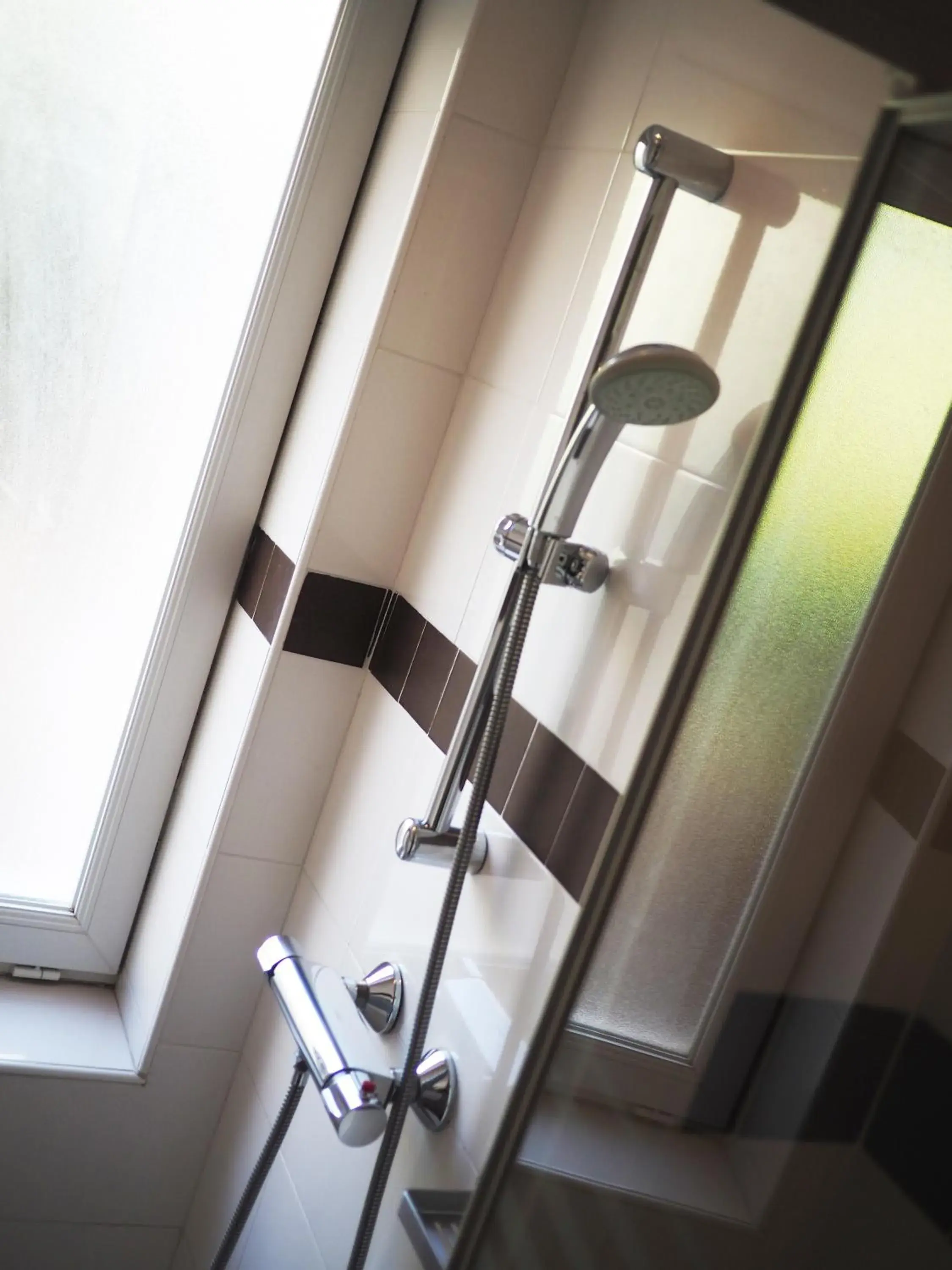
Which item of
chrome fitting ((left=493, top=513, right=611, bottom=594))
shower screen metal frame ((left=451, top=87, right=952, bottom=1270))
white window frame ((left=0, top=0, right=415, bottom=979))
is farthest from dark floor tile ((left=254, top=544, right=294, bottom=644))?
shower screen metal frame ((left=451, top=87, right=952, bottom=1270))

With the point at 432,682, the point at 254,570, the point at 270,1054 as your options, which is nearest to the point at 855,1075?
the point at 432,682

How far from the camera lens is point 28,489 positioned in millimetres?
1782

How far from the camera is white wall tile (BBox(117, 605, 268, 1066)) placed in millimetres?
1722

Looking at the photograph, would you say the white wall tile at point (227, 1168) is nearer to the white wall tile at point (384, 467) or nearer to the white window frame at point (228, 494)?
the white window frame at point (228, 494)

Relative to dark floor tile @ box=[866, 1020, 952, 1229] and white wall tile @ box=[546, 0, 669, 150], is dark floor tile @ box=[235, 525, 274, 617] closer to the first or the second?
white wall tile @ box=[546, 0, 669, 150]

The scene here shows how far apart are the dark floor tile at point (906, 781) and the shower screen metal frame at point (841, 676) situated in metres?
0.01

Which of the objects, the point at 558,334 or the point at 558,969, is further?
the point at 558,334

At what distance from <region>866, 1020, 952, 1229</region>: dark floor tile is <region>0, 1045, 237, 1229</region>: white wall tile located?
135 centimetres

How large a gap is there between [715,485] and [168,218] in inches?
42.2

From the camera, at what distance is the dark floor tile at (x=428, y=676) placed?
1.47 meters

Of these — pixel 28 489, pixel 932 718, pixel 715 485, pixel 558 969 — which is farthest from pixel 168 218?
pixel 932 718

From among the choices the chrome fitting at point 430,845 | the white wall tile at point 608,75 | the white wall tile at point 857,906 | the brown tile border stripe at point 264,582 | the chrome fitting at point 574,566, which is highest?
the white wall tile at point 608,75

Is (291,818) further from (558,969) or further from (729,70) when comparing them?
(729,70)

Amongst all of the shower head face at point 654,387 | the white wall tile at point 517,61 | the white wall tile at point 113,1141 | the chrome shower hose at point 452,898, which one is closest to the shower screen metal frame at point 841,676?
the shower head face at point 654,387
